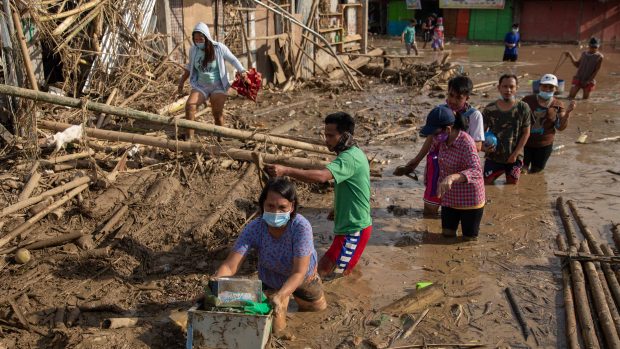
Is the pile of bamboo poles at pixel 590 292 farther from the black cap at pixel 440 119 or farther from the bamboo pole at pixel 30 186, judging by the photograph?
the bamboo pole at pixel 30 186

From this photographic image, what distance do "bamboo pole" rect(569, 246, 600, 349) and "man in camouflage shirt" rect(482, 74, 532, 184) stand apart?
2.35m

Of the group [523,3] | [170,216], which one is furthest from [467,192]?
[523,3]

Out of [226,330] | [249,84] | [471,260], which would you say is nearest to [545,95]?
[471,260]

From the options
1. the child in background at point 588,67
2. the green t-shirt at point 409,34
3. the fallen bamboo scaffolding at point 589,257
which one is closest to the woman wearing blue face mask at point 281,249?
the fallen bamboo scaffolding at point 589,257

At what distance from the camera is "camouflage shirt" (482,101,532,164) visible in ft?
23.2

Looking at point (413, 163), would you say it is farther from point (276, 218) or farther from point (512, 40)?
point (512, 40)

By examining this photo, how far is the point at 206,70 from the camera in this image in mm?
7699

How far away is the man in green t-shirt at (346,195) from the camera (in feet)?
15.0

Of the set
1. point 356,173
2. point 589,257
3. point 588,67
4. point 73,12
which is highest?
point 73,12

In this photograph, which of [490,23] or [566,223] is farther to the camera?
[490,23]

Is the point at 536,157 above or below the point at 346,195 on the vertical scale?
below

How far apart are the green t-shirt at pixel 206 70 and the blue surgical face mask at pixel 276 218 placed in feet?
13.9

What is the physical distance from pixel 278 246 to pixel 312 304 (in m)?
0.66

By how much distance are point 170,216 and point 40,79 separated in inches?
173
